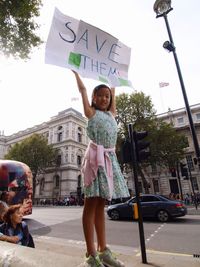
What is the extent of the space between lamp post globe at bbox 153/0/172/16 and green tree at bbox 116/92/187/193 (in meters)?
21.9

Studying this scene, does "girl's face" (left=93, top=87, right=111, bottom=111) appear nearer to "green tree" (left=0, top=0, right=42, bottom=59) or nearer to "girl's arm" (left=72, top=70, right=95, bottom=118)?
"girl's arm" (left=72, top=70, right=95, bottom=118)

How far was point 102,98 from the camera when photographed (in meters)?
2.41

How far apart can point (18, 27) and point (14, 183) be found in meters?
7.31

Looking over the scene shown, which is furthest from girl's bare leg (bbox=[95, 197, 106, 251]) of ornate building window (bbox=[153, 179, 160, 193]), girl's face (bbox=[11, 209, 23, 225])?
ornate building window (bbox=[153, 179, 160, 193])

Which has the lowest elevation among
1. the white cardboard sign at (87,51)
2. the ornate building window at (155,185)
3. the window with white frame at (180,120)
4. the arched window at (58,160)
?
the white cardboard sign at (87,51)

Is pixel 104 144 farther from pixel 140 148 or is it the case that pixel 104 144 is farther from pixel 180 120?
pixel 180 120

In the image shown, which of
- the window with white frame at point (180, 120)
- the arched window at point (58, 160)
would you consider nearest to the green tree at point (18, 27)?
the window with white frame at point (180, 120)

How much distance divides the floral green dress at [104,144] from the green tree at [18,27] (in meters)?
8.82

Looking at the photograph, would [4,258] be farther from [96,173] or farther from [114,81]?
[114,81]

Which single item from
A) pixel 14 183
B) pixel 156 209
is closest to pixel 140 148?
pixel 14 183

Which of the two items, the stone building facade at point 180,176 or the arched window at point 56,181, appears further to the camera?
the arched window at point 56,181

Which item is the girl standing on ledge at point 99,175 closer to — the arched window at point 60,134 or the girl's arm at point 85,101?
the girl's arm at point 85,101

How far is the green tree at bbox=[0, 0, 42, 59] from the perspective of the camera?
879cm

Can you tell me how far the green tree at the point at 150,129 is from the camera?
94.6 ft
